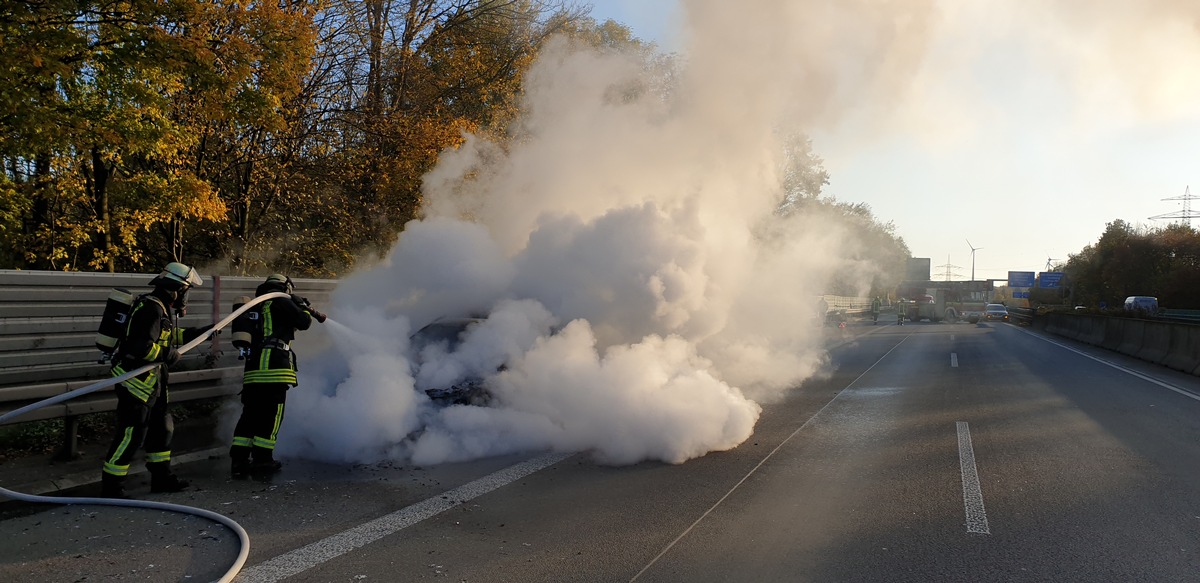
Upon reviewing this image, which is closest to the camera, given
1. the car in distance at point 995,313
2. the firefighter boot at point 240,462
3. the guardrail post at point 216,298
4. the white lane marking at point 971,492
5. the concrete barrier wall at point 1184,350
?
the white lane marking at point 971,492

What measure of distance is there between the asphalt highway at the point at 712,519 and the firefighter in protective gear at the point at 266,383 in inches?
10.0

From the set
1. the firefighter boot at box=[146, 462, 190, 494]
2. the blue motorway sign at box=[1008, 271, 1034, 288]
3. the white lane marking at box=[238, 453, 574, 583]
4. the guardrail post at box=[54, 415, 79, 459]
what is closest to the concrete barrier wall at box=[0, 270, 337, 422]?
the guardrail post at box=[54, 415, 79, 459]

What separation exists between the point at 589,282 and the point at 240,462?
12.5 ft

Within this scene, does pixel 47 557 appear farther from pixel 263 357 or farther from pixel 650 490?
pixel 650 490

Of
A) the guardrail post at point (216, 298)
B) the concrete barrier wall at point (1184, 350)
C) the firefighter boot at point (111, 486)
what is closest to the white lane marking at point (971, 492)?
the firefighter boot at point (111, 486)

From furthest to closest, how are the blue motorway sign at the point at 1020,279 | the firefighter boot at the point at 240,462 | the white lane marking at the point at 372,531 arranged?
the blue motorway sign at the point at 1020,279 → the firefighter boot at the point at 240,462 → the white lane marking at the point at 372,531

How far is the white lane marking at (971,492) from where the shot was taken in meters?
4.86

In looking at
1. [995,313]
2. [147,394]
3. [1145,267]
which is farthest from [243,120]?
[1145,267]

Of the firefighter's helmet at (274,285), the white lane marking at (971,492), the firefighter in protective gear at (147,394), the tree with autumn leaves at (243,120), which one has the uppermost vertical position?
the tree with autumn leaves at (243,120)

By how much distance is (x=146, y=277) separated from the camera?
8414 millimetres

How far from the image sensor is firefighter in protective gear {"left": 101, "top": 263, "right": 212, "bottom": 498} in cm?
525

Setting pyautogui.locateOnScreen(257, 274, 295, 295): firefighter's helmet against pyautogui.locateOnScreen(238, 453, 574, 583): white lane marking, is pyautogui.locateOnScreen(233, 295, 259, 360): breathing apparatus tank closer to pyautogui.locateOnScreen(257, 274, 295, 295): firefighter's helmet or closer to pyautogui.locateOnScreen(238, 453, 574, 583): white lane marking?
pyautogui.locateOnScreen(257, 274, 295, 295): firefighter's helmet

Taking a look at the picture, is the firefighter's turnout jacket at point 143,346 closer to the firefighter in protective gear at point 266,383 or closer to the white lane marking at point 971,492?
the firefighter in protective gear at point 266,383

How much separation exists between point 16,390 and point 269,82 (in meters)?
5.93
